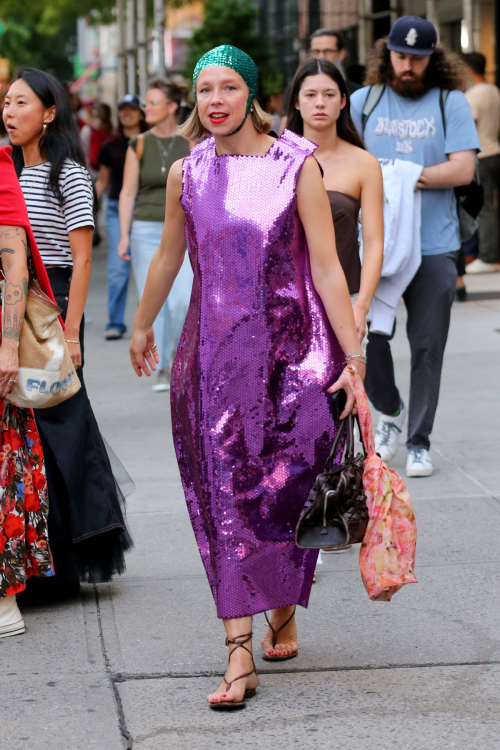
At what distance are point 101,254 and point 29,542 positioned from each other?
1477 centimetres

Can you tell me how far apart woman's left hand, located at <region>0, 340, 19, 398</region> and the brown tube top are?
1.42 meters

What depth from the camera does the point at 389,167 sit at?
5824mm

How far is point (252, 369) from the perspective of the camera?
11.7 ft

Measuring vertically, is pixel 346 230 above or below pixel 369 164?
below

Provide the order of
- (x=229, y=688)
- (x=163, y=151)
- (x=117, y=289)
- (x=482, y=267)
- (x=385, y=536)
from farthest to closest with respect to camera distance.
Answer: (x=482, y=267) < (x=117, y=289) < (x=163, y=151) < (x=229, y=688) < (x=385, y=536)

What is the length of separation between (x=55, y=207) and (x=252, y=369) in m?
1.36

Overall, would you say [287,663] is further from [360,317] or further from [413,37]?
[413,37]

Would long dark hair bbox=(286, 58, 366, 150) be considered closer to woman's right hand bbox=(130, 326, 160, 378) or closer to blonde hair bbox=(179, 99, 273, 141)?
blonde hair bbox=(179, 99, 273, 141)

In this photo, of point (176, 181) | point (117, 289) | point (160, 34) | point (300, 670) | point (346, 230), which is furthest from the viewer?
point (160, 34)

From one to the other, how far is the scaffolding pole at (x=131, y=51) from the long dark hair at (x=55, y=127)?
15071 mm

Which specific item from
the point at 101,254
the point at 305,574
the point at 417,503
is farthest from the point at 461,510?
the point at 101,254

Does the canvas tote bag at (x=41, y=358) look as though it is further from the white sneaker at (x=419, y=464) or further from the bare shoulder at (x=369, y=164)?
the white sneaker at (x=419, y=464)

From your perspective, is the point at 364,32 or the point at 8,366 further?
the point at 364,32

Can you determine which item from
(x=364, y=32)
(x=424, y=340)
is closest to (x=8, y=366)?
(x=424, y=340)
